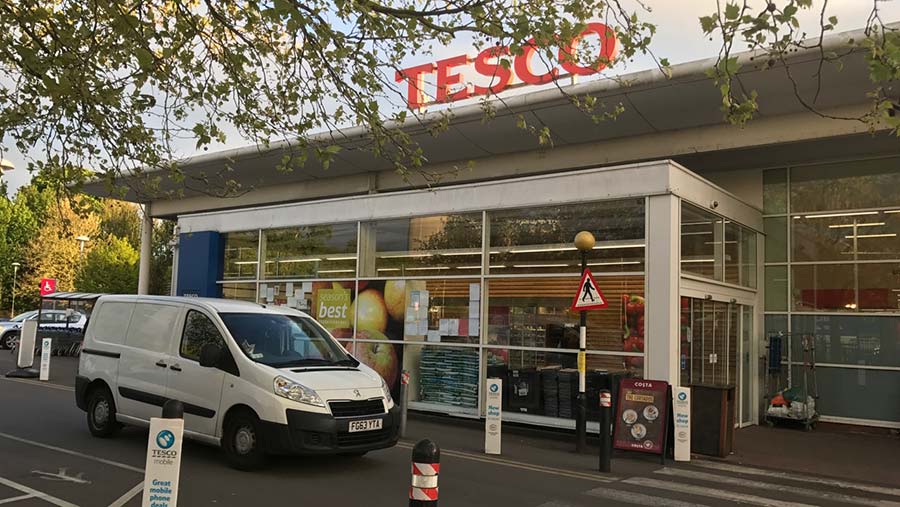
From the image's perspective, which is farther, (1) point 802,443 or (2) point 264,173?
(2) point 264,173

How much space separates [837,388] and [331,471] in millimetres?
11193

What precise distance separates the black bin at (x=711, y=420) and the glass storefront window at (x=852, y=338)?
16.7 ft

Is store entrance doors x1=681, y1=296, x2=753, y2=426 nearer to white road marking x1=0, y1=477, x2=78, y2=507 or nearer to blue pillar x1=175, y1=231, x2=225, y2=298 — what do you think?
white road marking x1=0, y1=477, x2=78, y2=507

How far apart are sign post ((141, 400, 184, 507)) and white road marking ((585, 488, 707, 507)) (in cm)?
472

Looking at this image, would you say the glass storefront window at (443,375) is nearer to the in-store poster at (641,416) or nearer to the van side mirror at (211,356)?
the in-store poster at (641,416)

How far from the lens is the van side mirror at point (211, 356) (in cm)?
840

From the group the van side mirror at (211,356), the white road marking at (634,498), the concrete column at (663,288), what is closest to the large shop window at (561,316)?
the concrete column at (663,288)

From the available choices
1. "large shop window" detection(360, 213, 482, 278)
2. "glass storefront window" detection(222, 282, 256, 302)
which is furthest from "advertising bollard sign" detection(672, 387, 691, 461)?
"glass storefront window" detection(222, 282, 256, 302)

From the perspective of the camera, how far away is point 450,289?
14398 mm

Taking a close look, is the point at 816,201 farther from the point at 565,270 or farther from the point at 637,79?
the point at 565,270

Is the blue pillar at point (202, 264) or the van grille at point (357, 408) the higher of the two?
the blue pillar at point (202, 264)

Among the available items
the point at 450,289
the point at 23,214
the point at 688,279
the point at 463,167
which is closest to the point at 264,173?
the point at 463,167

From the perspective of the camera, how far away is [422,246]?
15.0 m

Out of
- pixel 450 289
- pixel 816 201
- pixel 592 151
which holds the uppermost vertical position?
pixel 592 151
